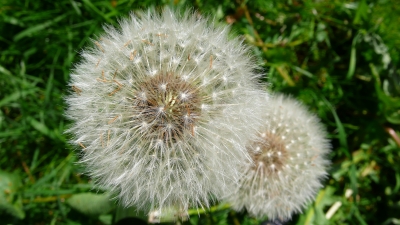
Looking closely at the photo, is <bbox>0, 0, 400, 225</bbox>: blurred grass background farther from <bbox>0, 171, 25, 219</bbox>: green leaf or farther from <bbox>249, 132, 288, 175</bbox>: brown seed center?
<bbox>249, 132, 288, 175</bbox>: brown seed center

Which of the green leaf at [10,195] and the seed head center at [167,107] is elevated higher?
the seed head center at [167,107]

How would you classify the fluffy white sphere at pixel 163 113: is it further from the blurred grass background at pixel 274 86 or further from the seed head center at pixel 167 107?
the blurred grass background at pixel 274 86

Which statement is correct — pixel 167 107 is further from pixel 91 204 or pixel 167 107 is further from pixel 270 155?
pixel 91 204

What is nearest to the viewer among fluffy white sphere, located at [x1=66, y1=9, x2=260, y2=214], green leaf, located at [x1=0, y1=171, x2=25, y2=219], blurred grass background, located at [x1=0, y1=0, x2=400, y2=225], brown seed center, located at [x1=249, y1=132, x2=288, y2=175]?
fluffy white sphere, located at [x1=66, y1=9, x2=260, y2=214]

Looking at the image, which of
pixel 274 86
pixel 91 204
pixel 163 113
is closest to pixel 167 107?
pixel 163 113

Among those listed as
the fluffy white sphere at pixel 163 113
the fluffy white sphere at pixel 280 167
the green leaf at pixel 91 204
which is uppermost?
the fluffy white sphere at pixel 163 113

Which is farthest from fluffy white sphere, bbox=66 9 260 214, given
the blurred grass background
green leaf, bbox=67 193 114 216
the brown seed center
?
the blurred grass background

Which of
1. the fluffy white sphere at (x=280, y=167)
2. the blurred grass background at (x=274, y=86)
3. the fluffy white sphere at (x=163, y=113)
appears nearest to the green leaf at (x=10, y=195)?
the blurred grass background at (x=274, y=86)
